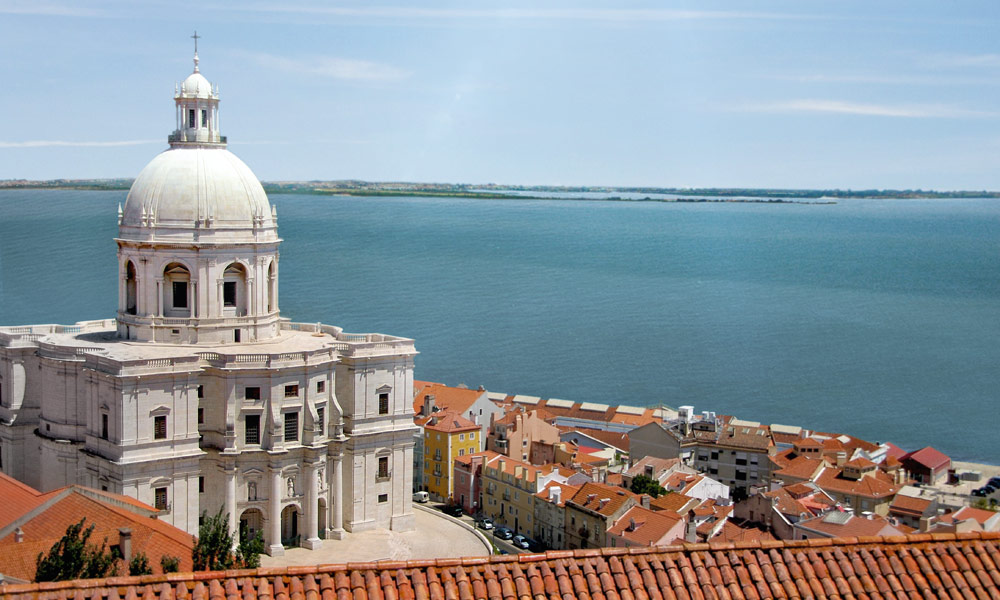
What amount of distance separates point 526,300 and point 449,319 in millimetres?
14197

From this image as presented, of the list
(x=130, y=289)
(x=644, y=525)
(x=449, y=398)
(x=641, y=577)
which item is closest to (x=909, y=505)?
(x=644, y=525)

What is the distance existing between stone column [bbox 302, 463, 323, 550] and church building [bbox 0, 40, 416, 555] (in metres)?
0.04

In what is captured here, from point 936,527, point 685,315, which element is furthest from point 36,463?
point 685,315

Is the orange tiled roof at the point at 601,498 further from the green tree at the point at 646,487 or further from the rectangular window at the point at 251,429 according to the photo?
the rectangular window at the point at 251,429

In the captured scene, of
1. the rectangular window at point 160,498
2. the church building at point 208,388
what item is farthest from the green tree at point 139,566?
the rectangular window at point 160,498

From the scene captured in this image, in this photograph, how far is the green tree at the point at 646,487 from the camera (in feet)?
140

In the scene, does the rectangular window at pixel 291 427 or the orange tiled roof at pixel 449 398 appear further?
the orange tiled roof at pixel 449 398

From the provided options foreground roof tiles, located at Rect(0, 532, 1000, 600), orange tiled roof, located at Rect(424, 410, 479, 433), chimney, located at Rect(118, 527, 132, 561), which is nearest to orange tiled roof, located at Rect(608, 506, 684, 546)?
orange tiled roof, located at Rect(424, 410, 479, 433)

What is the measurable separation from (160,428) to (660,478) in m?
20.3

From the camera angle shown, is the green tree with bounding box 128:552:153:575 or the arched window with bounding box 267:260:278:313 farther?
the arched window with bounding box 267:260:278:313

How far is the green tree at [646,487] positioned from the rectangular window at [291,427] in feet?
46.7

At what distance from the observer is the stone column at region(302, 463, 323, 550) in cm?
3362

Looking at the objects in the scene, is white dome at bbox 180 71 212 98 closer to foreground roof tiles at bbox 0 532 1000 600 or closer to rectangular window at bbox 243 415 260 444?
rectangular window at bbox 243 415 260 444

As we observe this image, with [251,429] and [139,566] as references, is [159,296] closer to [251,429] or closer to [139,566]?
[251,429]
